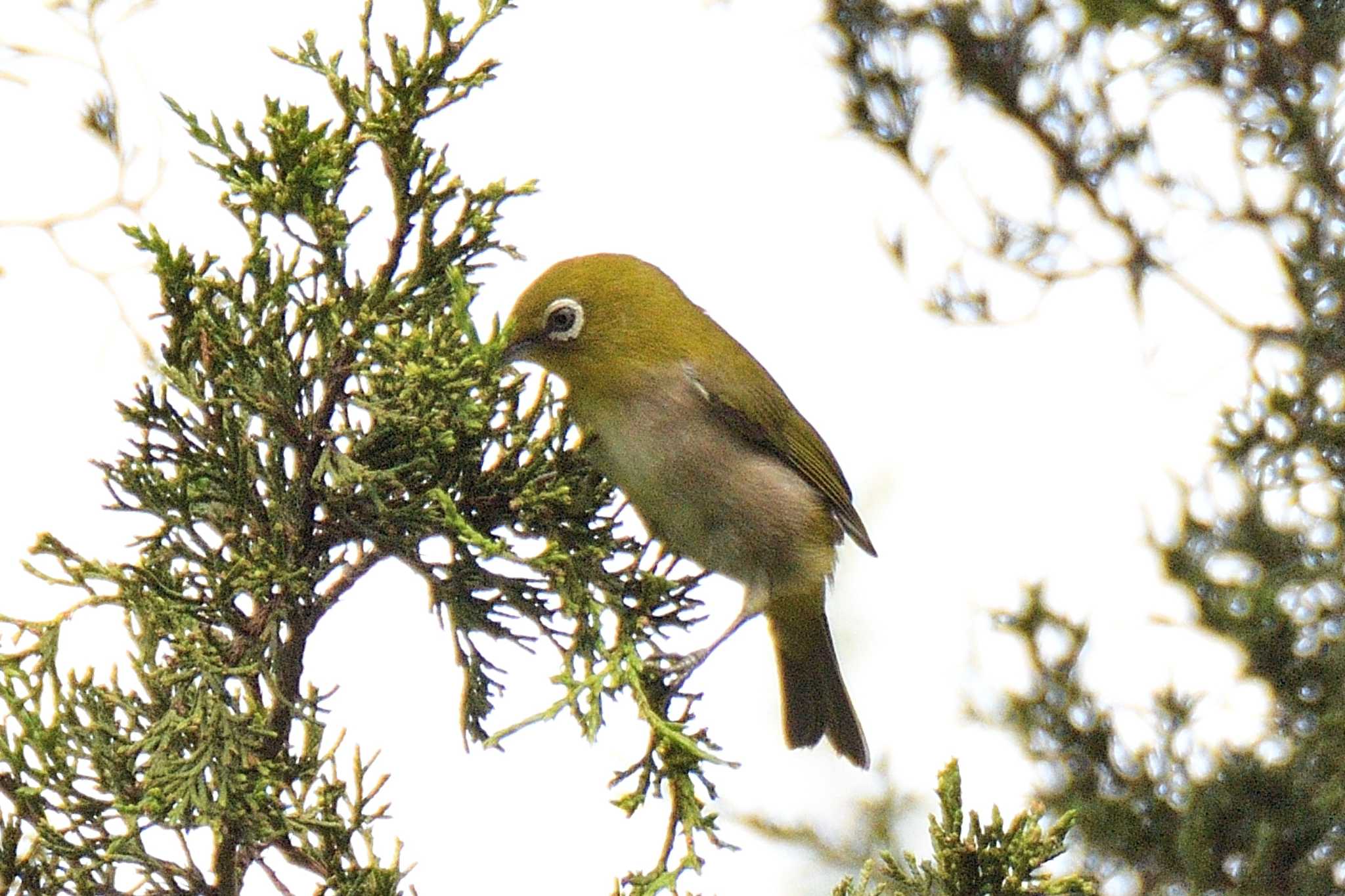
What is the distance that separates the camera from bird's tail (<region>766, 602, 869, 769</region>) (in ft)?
13.1

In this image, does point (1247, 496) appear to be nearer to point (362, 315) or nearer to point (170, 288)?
point (362, 315)

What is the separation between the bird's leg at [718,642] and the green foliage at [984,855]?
0.68 metres

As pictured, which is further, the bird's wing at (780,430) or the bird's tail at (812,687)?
the bird's tail at (812,687)

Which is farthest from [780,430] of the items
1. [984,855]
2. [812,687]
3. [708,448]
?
[984,855]

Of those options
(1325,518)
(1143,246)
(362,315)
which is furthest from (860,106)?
(362,315)

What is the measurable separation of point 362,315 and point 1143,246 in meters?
2.37

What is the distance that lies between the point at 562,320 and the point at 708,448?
0.46m

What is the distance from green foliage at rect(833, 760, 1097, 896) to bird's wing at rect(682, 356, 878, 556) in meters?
1.45

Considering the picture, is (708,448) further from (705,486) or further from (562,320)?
(562,320)

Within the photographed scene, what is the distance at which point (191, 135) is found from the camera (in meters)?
2.36

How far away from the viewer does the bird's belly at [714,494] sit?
3283 mm

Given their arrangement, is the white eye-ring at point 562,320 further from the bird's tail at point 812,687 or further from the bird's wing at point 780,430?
the bird's tail at point 812,687

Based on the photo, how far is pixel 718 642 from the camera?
3.16 metres

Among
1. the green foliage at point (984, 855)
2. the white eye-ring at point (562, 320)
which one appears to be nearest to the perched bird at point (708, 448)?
the white eye-ring at point (562, 320)
